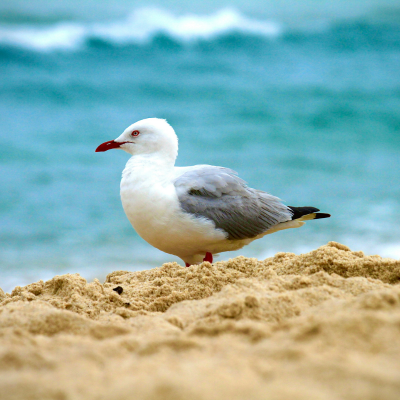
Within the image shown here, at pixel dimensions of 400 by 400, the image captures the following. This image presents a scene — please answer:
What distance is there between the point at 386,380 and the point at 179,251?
341cm

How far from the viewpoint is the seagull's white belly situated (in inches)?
172

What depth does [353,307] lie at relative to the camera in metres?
2.10

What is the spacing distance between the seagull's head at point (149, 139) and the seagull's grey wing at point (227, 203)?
388mm

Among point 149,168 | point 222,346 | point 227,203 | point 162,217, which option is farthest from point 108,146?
point 222,346

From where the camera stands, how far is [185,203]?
439cm

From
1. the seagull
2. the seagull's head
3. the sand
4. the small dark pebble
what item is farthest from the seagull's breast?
the sand

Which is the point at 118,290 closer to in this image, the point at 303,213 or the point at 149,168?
the point at 149,168

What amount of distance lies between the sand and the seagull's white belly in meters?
1.19

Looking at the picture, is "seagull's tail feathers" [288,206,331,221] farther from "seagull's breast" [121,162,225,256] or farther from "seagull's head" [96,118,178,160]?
"seagull's head" [96,118,178,160]

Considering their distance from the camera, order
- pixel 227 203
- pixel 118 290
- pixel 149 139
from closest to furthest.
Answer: pixel 118 290 → pixel 227 203 → pixel 149 139

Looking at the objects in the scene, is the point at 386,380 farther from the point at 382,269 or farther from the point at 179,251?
the point at 179,251

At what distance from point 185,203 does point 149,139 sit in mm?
889

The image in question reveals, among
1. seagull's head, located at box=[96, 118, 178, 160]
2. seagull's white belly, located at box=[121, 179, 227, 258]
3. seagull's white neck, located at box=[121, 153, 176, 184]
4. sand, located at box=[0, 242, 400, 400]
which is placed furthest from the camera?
seagull's head, located at box=[96, 118, 178, 160]

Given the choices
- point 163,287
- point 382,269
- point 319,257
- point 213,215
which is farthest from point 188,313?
point 213,215
